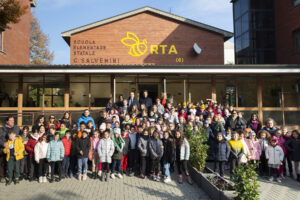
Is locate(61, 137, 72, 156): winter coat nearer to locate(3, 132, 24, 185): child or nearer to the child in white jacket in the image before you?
locate(3, 132, 24, 185): child

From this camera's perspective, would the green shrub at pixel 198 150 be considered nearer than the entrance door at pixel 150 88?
Yes

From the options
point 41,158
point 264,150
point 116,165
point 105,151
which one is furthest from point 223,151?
point 41,158

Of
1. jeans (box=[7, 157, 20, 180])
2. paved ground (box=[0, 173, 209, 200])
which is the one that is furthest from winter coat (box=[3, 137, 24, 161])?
paved ground (box=[0, 173, 209, 200])

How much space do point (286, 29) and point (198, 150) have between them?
62.3 ft

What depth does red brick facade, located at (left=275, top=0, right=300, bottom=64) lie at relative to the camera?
19219mm

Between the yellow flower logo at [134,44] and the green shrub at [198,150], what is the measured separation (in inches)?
458

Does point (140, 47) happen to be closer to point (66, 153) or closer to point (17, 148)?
point (66, 153)

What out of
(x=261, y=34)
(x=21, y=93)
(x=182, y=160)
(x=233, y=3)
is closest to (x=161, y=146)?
(x=182, y=160)

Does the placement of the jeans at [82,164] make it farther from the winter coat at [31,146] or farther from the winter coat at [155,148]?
the winter coat at [155,148]

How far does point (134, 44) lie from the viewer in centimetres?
1820

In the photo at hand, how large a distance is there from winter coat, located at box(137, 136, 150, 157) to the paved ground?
32.5 inches

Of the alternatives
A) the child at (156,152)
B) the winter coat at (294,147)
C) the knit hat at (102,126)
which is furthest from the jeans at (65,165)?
the winter coat at (294,147)

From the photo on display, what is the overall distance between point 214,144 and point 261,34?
2108cm

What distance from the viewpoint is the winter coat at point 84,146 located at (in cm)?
736
